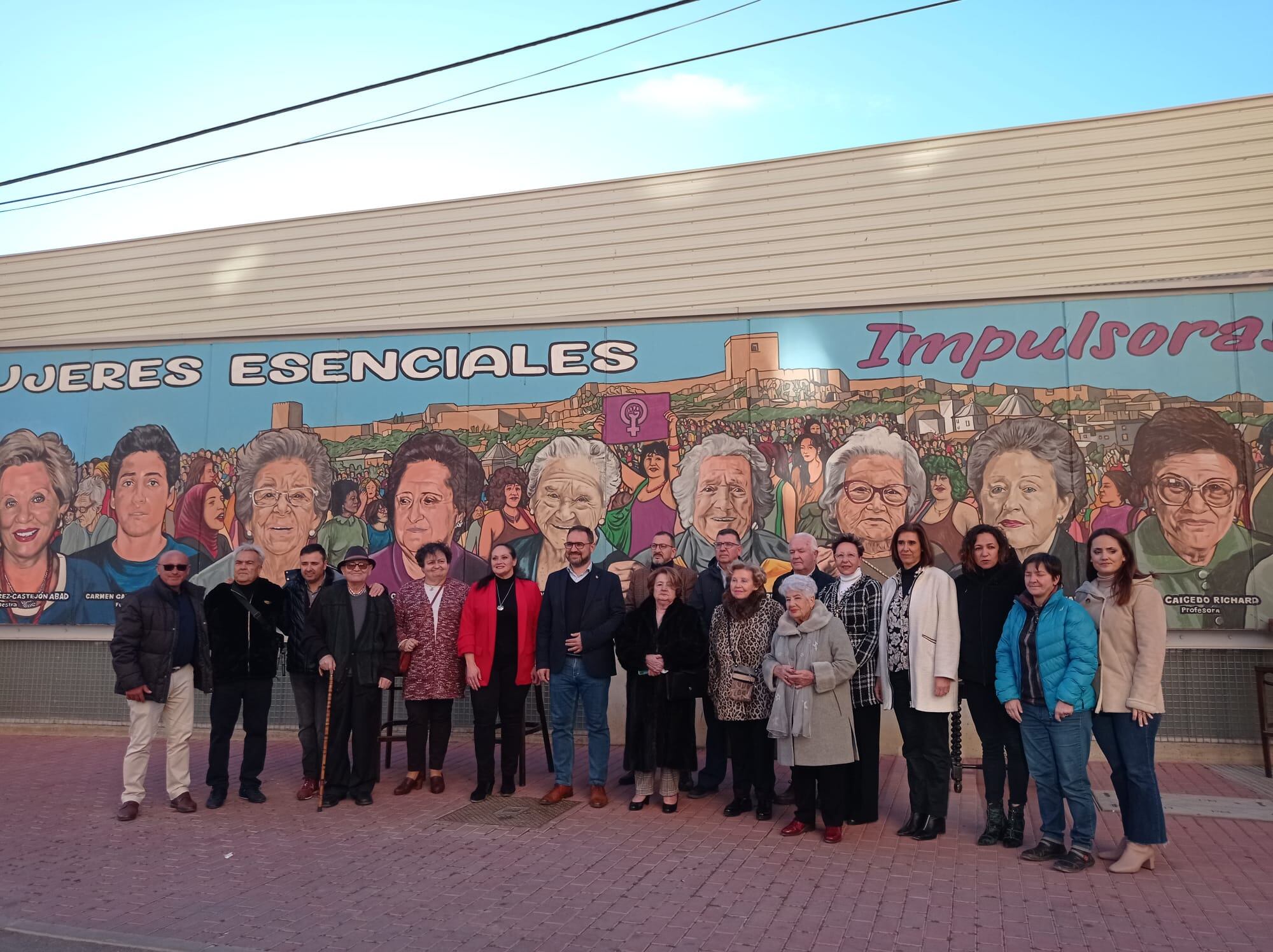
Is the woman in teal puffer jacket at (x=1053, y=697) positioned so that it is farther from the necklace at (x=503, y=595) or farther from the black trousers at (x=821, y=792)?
the necklace at (x=503, y=595)

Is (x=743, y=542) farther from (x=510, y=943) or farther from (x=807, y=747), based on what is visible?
(x=510, y=943)

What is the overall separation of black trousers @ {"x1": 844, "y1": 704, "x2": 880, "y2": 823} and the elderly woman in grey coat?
0.37 ft

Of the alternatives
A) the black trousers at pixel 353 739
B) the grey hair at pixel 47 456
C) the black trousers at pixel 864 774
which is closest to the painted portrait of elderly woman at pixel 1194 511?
the black trousers at pixel 864 774

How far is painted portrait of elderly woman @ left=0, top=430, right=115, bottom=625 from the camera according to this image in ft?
35.2

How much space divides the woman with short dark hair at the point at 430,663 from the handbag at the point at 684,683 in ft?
6.15

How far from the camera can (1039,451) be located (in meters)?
8.98

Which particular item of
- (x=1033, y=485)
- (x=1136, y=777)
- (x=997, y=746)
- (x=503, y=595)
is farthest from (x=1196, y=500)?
(x=503, y=595)

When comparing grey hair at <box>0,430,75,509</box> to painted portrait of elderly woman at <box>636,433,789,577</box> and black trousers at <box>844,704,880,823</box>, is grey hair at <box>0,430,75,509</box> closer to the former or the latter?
painted portrait of elderly woman at <box>636,433,789,577</box>

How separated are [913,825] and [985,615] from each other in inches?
56.5

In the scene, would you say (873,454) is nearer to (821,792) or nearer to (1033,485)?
(1033,485)

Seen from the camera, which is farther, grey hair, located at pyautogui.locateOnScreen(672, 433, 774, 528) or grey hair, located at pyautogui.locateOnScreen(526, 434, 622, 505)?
grey hair, located at pyautogui.locateOnScreen(526, 434, 622, 505)

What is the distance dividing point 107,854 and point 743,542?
5.77m

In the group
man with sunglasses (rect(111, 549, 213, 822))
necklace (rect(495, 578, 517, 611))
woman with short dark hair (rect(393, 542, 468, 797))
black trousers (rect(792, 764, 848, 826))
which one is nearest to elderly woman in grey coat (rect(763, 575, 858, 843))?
black trousers (rect(792, 764, 848, 826))

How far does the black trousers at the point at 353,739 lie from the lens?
7453mm
